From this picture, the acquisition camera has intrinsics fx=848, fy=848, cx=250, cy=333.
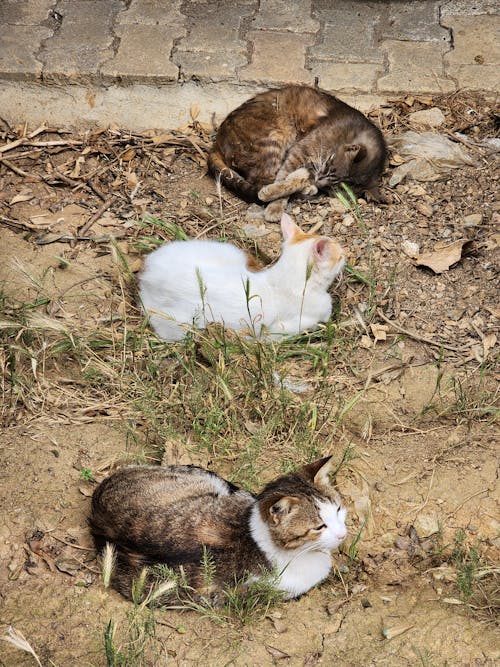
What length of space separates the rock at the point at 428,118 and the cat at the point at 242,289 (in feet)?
6.21

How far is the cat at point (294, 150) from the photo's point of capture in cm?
546

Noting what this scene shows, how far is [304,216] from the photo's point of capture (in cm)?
544

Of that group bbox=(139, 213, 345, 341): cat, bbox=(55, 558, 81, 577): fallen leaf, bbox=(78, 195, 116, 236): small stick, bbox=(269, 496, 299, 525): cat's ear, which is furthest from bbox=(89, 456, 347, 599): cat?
bbox=(78, 195, 116, 236): small stick

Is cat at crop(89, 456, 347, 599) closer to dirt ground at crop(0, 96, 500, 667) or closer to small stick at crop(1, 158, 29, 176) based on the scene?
dirt ground at crop(0, 96, 500, 667)

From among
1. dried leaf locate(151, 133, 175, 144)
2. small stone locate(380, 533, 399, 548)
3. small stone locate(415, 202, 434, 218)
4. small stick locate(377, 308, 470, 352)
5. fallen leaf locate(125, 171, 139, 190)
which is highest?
small stone locate(415, 202, 434, 218)

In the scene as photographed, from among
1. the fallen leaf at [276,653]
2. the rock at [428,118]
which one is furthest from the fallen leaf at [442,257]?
the fallen leaf at [276,653]

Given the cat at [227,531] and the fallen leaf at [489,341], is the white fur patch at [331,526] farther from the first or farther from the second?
the fallen leaf at [489,341]

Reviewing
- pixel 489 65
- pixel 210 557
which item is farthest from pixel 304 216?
pixel 210 557

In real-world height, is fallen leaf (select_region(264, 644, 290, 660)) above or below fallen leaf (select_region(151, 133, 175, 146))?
below

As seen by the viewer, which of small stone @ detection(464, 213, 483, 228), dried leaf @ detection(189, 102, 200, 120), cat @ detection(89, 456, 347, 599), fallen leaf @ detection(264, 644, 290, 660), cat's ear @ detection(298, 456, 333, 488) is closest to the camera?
fallen leaf @ detection(264, 644, 290, 660)

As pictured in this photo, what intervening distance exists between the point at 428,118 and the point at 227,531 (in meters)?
3.69

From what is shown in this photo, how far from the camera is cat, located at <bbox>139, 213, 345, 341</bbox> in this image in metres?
4.48

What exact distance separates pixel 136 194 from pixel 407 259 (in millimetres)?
1848

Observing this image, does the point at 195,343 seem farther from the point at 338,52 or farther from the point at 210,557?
the point at 338,52
